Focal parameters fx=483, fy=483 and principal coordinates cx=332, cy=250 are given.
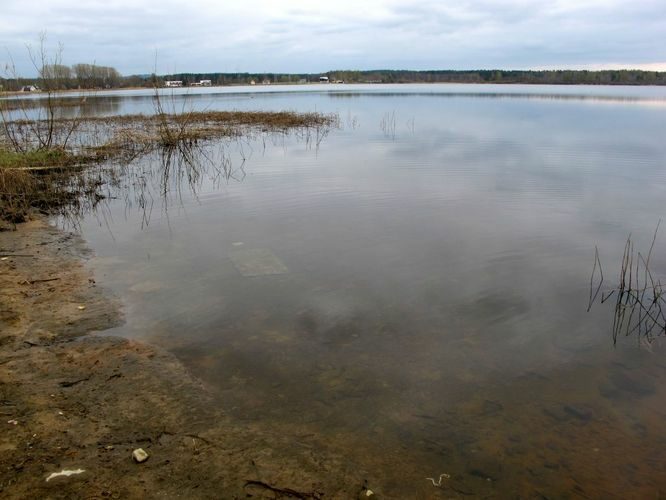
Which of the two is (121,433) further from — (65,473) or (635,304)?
(635,304)

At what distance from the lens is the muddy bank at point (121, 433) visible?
3.11 m

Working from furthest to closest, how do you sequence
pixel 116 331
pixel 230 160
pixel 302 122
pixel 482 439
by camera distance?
pixel 302 122, pixel 230 160, pixel 116 331, pixel 482 439

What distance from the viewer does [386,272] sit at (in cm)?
731

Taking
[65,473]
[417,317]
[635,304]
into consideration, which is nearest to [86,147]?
[417,317]

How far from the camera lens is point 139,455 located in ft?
10.9

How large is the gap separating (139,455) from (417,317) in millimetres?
3565

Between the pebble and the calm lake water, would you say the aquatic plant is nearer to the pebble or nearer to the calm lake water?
the calm lake water

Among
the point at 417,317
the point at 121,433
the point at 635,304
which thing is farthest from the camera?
the point at 635,304

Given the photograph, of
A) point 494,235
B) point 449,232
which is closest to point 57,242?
point 449,232

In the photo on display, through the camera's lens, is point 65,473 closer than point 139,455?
Yes

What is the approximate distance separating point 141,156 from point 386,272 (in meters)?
13.9

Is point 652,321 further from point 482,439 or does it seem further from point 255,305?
point 255,305

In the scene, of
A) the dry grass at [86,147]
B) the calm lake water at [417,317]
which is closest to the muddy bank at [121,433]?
the calm lake water at [417,317]

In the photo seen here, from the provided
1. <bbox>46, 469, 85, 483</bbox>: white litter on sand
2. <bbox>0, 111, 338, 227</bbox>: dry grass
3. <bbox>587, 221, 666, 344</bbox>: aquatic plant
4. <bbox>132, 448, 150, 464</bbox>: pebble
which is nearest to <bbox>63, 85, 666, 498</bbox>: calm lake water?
<bbox>587, 221, 666, 344</bbox>: aquatic plant
